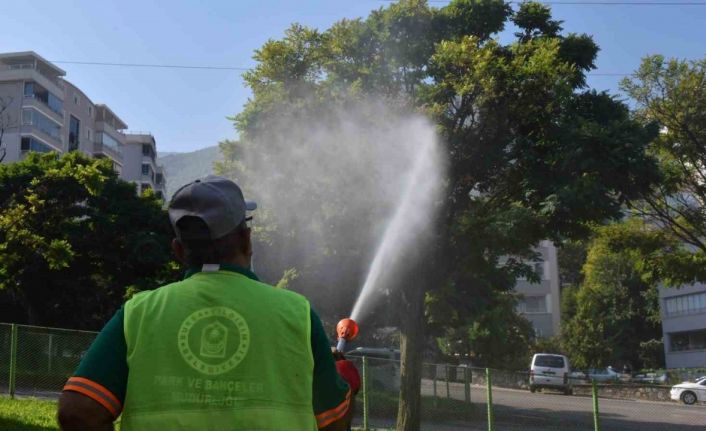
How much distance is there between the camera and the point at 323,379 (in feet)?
6.69

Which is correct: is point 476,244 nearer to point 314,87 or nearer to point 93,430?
point 314,87

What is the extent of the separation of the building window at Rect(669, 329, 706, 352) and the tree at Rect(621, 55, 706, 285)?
35068mm

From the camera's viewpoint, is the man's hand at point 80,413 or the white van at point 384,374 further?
the white van at point 384,374

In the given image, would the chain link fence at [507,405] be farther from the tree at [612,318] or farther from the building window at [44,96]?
the building window at [44,96]

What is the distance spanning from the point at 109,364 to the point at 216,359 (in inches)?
10.4

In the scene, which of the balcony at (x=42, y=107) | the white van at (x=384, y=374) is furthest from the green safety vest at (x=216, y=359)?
the balcony at (x=42, y=107)

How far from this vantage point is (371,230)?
15297 millimetres

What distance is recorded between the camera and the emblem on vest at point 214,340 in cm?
184

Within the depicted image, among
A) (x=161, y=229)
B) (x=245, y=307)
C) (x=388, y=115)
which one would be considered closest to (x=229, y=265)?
(x=245, y=307)

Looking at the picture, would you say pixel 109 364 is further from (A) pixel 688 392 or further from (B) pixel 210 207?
(A) pixel 688 392

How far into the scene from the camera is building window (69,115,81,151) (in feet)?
208

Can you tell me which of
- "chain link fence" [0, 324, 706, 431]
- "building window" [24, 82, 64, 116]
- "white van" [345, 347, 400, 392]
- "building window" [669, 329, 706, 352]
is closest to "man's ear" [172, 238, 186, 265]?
"chain link fence" [0, 324, 706, 431]

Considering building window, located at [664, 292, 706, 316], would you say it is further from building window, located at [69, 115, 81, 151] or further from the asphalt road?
building window, located at [69, 115, 81, 151]

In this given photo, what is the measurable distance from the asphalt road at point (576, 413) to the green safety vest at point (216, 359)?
43.9 feet
